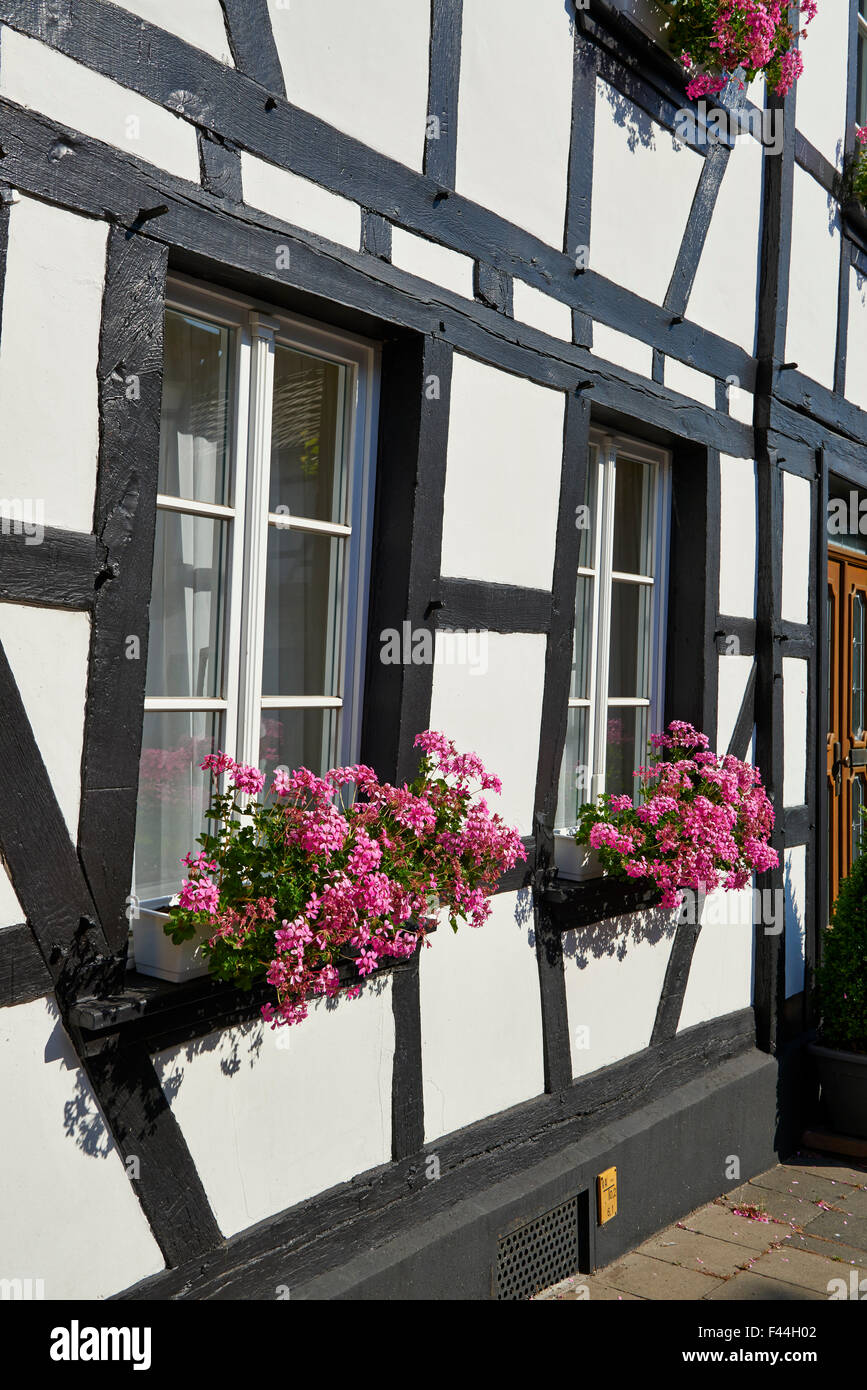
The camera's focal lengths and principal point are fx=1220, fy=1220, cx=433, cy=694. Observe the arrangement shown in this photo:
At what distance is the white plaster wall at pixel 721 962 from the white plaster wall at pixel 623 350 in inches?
82.0

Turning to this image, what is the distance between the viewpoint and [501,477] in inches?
144

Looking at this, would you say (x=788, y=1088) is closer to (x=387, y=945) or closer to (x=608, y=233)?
(x=387, y=945)

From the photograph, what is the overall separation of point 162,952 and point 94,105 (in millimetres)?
1788

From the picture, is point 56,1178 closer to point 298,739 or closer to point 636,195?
point 298,739

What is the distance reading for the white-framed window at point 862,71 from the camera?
6.03 metres

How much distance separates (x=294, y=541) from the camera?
321cm

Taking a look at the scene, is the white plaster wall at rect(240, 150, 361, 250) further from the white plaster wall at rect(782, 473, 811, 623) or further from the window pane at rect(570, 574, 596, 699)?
the white plaster wall at rect(782, 473, 811, 623)

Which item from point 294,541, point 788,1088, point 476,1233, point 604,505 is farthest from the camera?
point 788,1088

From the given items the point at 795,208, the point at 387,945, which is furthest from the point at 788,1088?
the point at 795,208

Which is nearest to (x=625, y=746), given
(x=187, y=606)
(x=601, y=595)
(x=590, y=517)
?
(x=601, y=595)

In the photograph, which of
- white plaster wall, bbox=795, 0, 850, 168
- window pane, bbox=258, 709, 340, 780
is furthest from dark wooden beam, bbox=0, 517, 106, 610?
white plaster wall, bbox=795, 0, 850, 168

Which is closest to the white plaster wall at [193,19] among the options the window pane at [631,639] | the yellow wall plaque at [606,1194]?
the window pane at [631,639]

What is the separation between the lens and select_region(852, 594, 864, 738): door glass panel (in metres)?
6.45

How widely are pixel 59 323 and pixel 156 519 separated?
491 millimetres
